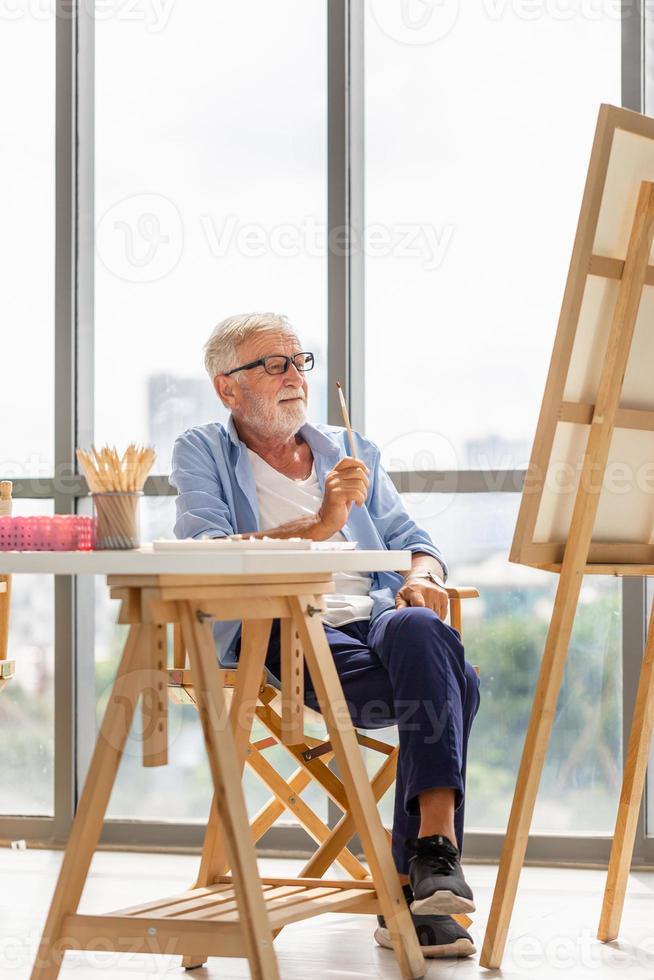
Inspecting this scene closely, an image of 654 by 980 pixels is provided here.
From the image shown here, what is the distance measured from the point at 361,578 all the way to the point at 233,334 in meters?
0.70

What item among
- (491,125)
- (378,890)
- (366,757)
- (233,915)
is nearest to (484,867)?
(366,757)

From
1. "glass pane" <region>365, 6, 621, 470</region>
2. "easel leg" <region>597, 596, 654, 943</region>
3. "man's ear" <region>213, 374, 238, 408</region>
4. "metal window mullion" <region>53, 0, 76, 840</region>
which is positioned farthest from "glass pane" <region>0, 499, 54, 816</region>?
"easel leg" <region>597, 596, 654, 943</region>

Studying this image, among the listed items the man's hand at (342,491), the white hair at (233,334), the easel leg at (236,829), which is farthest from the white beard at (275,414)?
the easel leg at (236,829)

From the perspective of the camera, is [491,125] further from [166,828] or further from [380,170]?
[166,828]

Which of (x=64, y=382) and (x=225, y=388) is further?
(x=64, y=382)

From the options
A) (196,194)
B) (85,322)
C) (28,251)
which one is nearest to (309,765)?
(85,322)

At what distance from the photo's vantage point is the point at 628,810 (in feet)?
7.91

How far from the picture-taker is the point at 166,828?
3381 mm

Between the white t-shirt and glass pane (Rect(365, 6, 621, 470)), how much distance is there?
59 cm

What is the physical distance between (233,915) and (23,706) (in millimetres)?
1810

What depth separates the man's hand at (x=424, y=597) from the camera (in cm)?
247

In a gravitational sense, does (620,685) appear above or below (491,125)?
below

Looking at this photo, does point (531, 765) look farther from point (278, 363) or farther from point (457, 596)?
point (278, 363)

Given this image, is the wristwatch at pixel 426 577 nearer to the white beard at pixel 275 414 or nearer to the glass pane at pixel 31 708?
the white beard at pixel 275 414
